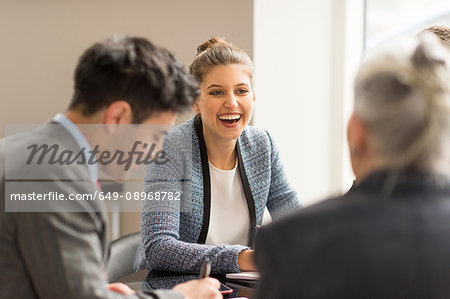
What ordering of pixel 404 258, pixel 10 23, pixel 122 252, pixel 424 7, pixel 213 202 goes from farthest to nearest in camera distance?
pixel 424 7
pixel 10 23
pixel 122 252
pixel 213 202
pixel 404 258

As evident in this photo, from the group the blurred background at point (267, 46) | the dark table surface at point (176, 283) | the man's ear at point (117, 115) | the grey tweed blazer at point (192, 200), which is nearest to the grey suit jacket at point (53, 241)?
the man's ear at point (117, 115)

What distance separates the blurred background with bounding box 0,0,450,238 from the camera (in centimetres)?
268

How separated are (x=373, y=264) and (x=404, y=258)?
48 mm

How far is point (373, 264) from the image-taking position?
838 millimetres

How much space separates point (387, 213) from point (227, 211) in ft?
4.12

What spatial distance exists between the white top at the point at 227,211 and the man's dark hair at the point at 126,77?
0.91 metres

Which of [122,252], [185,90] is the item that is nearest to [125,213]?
[122,252]

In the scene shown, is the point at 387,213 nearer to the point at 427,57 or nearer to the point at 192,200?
the point at 427,57

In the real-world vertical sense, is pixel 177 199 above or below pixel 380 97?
below

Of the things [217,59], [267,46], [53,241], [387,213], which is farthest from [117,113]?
[267,46]

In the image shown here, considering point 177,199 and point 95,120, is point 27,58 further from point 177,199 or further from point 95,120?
point 95,120

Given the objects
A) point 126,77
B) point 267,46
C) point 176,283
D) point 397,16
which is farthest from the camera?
point 397,16

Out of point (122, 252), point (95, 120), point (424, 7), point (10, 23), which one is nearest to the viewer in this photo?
point (95, 120)

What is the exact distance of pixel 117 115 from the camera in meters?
1.17
